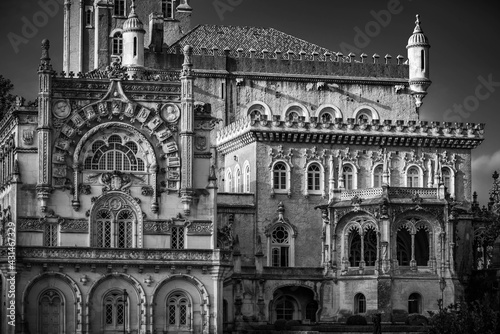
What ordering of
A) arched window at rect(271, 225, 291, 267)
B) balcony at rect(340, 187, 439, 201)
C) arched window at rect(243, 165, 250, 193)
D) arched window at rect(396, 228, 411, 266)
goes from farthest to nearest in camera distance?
1. arched window at rect(243, 165, 250, 193)
2. arched window at rect(271, 225, 291, 267)
3. arched window at rect(396, 228, 411, 266)
4. balcony at rect(340, 187, 439, 201)

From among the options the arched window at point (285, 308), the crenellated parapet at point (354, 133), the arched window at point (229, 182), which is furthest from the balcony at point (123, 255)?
the arched window at point (229, 182)

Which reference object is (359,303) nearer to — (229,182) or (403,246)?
(403,246)

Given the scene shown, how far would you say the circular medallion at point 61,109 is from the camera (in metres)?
95.4

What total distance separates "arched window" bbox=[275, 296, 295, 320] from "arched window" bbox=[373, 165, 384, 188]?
32.7 ft

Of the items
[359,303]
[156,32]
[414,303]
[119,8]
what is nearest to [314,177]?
[359,303]

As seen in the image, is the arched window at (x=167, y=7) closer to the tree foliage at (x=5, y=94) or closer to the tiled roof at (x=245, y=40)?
the tiled roof at (x=245, y=40)

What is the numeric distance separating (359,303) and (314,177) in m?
10.2

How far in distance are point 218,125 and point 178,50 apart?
614 centimetres

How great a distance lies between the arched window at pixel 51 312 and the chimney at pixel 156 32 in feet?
84.5

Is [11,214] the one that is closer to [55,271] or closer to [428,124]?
[55,271]

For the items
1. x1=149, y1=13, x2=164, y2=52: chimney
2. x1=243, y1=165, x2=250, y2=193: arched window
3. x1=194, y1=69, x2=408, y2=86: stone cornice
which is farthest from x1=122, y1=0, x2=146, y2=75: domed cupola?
x1=243, y1=165, x2=250, y2=193: arched window

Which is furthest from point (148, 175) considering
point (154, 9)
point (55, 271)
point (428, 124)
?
point (154, 9)

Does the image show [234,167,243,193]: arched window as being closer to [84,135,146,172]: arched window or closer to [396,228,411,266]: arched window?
[396,228,411,266]: arched window

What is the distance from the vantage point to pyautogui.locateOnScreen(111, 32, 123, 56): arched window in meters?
129
